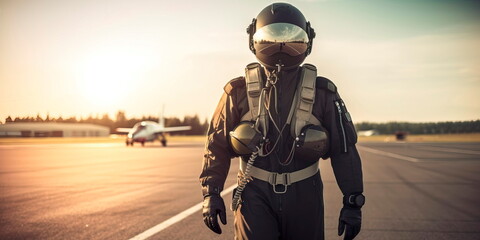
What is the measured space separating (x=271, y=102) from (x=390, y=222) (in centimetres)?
459

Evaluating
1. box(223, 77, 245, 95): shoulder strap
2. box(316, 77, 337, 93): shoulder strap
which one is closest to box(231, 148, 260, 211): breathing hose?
box(223, 77, 245, 95): shoulder strap

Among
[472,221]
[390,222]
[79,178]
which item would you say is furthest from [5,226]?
[79,178]

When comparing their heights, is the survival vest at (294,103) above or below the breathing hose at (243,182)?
above

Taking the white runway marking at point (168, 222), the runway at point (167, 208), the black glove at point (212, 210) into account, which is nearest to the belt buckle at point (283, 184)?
the black glove at point (212, 210)

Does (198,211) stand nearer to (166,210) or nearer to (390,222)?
(166,210)

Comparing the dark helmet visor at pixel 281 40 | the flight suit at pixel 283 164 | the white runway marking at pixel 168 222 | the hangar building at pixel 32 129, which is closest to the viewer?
the flight suit at pixel 283 164

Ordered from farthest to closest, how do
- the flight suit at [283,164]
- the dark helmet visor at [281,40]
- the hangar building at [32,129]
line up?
1. the hangar building at [32,129]
2. the dark helmet visor at [281,40]
3. the flight suit at [283,164]

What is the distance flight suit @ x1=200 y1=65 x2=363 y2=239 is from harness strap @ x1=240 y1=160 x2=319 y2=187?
0.09 ft

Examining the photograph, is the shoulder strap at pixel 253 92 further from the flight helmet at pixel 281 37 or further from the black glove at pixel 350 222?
the black glove at pixel 350 222

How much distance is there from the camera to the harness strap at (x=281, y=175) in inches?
119

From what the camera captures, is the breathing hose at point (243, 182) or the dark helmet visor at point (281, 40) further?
the dark helmet visor at point (281, 40)

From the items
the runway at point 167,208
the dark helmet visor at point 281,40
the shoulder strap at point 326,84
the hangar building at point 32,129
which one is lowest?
the runway at point 167,208

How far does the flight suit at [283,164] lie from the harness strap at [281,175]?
3cm

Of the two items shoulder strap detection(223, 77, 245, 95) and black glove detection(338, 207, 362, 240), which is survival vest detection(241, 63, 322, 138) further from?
black glove detection(338, 207, 362, 240)
